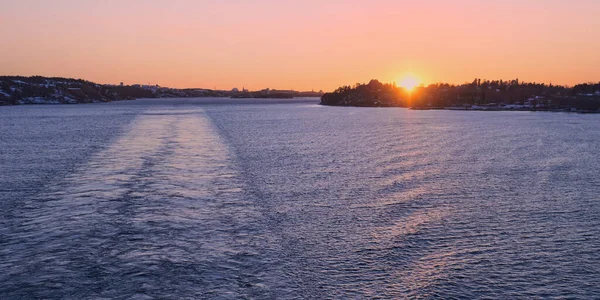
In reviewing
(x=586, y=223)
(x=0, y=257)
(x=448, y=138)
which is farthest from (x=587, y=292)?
(x=448, y=138)

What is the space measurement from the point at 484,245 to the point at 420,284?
4103 mm

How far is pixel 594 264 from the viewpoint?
508 inches

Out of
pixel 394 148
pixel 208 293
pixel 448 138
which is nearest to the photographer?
pixel 208 293

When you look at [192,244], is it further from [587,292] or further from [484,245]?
[587,292]

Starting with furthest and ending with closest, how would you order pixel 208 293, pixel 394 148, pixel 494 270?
pixel 394 148 < pixel 494 270 < pixel 208 293

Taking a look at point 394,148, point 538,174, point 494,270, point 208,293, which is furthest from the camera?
point 394,148

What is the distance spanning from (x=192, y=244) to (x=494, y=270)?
897cm

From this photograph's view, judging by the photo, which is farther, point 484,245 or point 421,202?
point 421,202

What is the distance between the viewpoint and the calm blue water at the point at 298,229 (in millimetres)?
11500

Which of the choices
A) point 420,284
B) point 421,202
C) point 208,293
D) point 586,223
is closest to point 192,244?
point 208,293

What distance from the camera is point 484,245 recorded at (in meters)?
14.4

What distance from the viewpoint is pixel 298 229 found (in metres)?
16.2

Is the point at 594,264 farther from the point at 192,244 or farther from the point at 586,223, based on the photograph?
the point at 192,244

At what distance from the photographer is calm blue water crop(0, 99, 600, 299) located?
11.5 m
